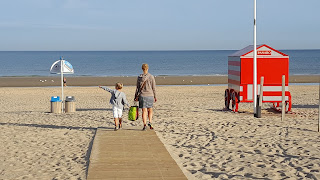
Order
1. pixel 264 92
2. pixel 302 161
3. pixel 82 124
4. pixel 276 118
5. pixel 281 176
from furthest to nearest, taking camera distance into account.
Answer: pixel 264 92 → pixel 276 118 → pixel 82 124 → pixel 302 161 → pixel 281 176

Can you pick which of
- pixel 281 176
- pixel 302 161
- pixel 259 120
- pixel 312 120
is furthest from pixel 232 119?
pixel 281 176

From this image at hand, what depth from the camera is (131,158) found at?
9.08 meters

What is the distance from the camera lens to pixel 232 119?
15.1m

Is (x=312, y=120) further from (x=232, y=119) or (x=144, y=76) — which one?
(x=144, y=76)

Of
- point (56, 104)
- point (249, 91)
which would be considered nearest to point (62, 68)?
point (56, 104)

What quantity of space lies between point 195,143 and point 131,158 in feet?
7.50

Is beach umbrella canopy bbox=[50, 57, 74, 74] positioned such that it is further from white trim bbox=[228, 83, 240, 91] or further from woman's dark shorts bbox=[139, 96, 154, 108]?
woman's dark shorts bbox=[139, 96, 154, 108]

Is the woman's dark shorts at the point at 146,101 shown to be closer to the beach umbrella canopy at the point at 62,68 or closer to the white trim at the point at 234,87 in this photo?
the white trim at the point at 234,87

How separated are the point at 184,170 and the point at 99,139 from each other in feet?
11.2

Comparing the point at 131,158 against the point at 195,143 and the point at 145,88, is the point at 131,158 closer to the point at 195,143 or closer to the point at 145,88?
the point at 195,143

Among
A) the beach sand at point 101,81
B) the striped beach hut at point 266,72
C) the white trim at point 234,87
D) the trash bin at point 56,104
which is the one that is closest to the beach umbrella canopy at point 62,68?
the trash bin at point 56,104

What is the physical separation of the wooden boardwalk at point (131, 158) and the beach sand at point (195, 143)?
8.9 inches

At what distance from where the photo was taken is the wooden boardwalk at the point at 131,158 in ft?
25.6

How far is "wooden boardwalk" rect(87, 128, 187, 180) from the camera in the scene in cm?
782
